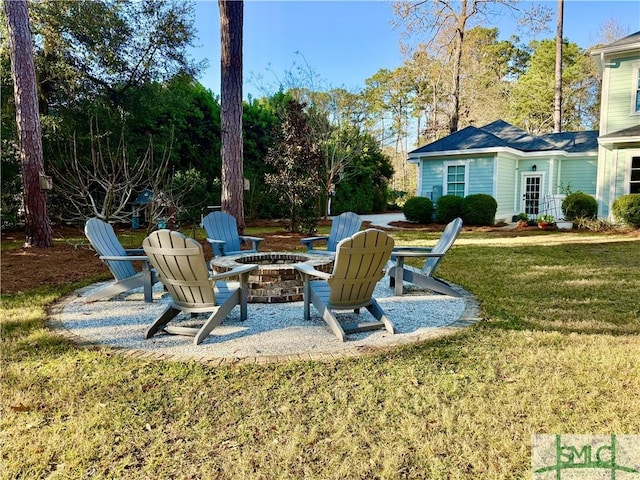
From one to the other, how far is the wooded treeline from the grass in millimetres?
5378

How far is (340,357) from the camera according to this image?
3246mm

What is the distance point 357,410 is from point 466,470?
691 mm

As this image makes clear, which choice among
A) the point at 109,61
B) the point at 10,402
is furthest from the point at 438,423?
the point at 109,61

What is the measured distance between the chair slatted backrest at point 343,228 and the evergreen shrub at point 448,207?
8.91m

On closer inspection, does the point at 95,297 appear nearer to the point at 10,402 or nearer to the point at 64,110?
the point at 10,402

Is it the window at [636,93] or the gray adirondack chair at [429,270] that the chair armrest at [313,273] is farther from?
the window at [636,93]

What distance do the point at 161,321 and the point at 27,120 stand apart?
276 inches

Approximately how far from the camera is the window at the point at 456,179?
16.0m

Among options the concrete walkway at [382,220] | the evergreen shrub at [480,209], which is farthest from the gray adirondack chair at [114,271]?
the evergreen shrub at [480,209]

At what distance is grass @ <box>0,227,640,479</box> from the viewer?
1996 millimetres

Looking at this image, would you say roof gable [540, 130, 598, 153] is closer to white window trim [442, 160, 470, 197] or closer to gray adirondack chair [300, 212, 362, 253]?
white window trim [442, 160, 470, 197]

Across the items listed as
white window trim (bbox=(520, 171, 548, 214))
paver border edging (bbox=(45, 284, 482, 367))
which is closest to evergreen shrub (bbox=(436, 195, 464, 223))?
white window trim (bbox=(520, 171, 548, 214))

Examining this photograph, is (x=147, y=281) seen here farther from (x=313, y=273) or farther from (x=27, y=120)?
(x=27, y=120)

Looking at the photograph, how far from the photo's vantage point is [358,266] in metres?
3.63
